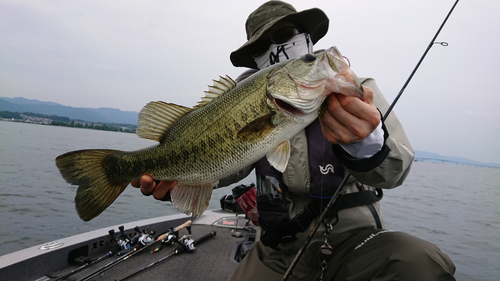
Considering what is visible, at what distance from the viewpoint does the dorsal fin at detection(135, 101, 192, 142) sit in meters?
2.29

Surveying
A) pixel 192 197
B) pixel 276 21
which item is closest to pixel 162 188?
pixel 192 197

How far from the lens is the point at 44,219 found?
10086 millimetres

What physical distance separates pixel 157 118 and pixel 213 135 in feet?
1.83

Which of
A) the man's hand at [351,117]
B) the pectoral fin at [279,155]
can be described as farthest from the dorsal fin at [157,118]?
the man's hand at [351,117]

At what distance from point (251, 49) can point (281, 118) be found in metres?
1.61

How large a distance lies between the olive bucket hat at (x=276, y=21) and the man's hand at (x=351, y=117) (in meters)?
1.51

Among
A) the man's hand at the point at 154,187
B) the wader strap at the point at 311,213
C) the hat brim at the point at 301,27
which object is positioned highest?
the hat brim at the point at 301,27

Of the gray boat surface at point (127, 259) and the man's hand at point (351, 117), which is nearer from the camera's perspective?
the man's hand at point (351, 117)

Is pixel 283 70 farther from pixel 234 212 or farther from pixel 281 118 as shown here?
pixel 234 212

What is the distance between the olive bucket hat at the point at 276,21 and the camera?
301 centimetres

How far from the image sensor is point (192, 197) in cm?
229

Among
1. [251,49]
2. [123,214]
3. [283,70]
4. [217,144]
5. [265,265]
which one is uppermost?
[251,49]

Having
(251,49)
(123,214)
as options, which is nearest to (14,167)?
(123,214)

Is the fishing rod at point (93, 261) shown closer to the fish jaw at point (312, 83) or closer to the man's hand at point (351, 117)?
the fish jaw at point (312, 83)
